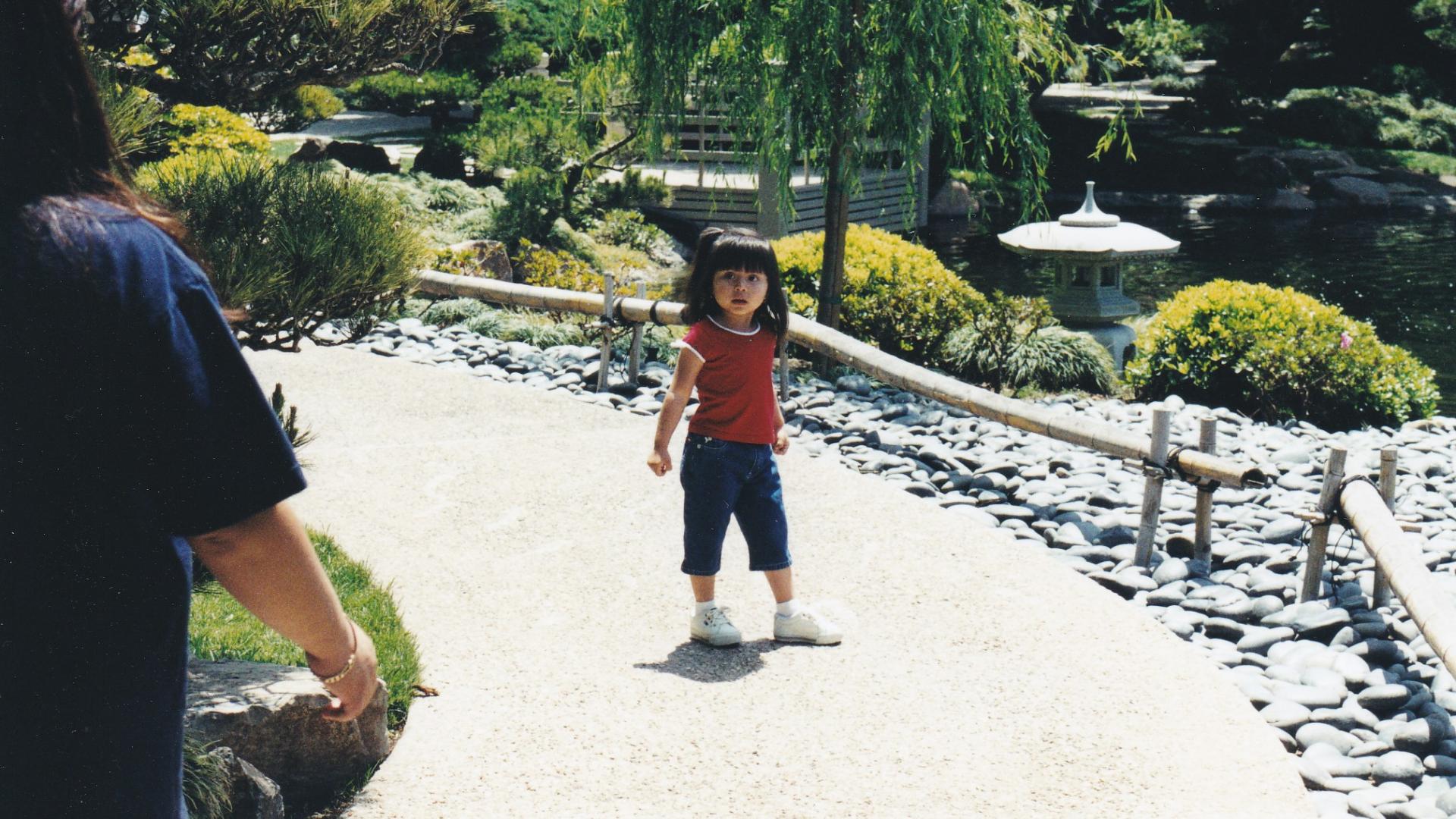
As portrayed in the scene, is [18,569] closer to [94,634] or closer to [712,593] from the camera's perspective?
[94,634]

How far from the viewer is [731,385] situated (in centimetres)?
509

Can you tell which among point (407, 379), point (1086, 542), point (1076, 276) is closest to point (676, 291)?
point (1076, 276)

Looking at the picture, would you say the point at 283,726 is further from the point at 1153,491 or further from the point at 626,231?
the point at 626,231

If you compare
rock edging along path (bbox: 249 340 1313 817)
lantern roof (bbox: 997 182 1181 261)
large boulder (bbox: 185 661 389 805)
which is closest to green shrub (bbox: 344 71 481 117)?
lantern roof (bbox: 997 182 1181 261)

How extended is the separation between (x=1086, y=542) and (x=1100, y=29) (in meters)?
32.4

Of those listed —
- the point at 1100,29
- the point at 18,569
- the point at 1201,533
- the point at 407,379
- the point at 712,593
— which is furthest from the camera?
the point at 1100,29

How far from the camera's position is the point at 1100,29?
1433 inches

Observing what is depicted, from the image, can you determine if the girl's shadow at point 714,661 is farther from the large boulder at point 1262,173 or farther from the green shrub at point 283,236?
the large boulder at point 1262,173

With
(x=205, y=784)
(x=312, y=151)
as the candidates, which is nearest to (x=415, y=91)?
(x=312, y=151)

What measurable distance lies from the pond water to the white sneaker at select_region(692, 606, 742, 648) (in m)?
10.5

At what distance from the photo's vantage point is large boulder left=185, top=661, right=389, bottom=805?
3762 millimetres

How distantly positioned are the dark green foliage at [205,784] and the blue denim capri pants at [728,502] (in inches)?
81.1

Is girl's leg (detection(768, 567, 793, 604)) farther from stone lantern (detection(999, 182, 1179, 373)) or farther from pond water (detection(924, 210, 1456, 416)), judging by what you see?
pond water (detection(924, 210, 1456, 416))

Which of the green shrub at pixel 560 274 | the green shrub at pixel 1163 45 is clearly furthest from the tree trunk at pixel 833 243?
the green shrub at pixel 1163 45
